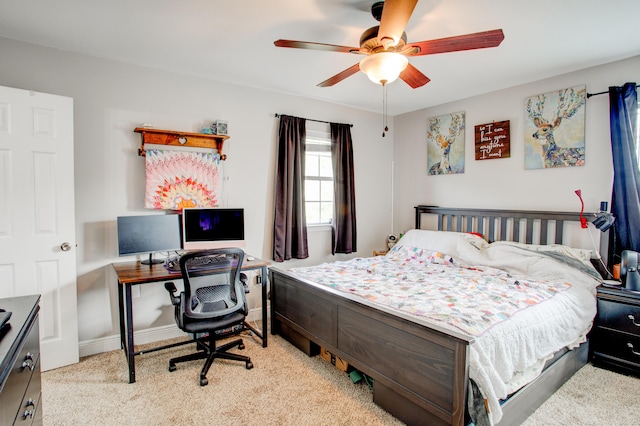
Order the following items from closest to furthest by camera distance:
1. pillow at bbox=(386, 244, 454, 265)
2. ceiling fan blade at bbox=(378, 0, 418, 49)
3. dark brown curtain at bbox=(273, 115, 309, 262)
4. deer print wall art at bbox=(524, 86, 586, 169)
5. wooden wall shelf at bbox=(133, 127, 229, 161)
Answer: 1. ceiling fan blade at bbox=(378, 0, 418, 49)
2. wooden wall shelf at bbox=(133, 127, 229, 161)
3. deer print wall art at bbox=(524, 86, 586, 169)
4. pillow at bbox=(386, 244, 454, 265)
5. dark brown curtain at bbox=(273, 115, 309, 262)

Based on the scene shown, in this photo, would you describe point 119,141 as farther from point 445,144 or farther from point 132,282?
point 445,144

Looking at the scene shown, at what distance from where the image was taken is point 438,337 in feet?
5.62

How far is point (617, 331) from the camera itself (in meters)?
2.51

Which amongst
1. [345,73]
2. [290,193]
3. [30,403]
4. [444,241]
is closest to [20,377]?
[30,403]

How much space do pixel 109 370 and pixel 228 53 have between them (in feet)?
8.88

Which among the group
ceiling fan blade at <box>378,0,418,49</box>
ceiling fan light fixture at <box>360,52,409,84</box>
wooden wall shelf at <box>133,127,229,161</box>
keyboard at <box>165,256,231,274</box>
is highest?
ceiling fan blade at <box>378,0,418,49</box>

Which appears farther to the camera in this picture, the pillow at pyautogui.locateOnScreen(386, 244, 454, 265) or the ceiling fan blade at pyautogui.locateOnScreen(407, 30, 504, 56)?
the pillow at pyautogui.locateOnScreen(386, 244, 454, 265)

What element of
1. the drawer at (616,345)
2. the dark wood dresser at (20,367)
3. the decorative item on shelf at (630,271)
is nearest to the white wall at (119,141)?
the dark wood dresser at (20,367)

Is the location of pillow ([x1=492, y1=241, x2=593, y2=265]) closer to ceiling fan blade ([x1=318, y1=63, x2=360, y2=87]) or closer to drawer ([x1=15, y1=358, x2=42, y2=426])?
ceiling fan blade ([x1=318, y1=63, x2=360, y2=87])

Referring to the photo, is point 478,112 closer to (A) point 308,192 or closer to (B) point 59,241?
(A) point 308,192

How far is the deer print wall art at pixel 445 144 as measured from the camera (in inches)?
160

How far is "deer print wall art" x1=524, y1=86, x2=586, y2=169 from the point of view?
122 inches

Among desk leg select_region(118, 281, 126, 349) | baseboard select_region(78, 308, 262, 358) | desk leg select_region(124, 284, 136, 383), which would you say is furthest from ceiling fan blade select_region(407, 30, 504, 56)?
baseboard select_region(78, 308, 262, 358)

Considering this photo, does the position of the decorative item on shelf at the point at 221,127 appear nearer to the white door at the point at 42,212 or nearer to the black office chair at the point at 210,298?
the white door at the point at 42,212
